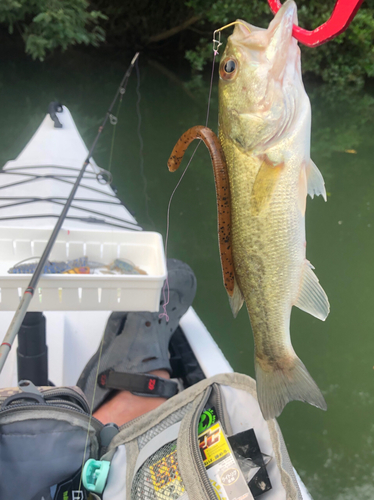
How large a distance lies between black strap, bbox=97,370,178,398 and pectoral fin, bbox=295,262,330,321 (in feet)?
2.65

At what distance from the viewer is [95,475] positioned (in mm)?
829

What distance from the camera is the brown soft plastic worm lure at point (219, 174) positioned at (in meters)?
0.49

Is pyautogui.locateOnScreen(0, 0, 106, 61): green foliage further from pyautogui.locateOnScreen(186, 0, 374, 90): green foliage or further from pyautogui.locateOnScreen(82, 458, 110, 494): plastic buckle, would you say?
pyautogui.locateOnScreen(82, 458, 110, 494): plastic buckle

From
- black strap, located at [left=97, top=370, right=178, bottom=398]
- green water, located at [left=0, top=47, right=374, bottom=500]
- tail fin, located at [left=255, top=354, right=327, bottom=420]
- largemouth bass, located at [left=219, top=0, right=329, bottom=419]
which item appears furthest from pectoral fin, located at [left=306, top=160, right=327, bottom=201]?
green water, located at [left=0, top=47, right=374, bottom=500]

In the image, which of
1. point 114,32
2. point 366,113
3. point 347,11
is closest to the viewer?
point 347,11

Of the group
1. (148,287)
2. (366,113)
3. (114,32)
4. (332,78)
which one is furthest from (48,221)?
(114,32)

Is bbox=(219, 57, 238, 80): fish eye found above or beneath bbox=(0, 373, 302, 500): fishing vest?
above

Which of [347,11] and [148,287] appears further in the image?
[148,287]

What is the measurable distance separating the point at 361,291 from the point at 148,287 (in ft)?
8.24

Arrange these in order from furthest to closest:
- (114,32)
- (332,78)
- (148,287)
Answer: (114,32), (332,78), (148,287)

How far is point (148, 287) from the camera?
1.15 m

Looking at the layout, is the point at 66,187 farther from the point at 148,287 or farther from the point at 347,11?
the point at 347,11

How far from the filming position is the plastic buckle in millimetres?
807

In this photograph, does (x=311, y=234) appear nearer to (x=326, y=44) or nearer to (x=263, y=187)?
(x=263, y=187)
